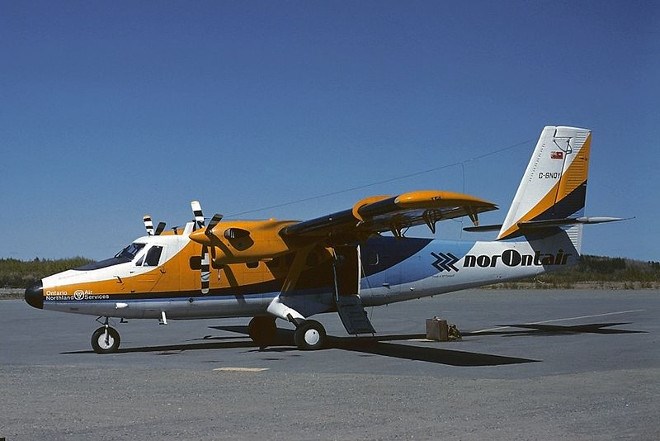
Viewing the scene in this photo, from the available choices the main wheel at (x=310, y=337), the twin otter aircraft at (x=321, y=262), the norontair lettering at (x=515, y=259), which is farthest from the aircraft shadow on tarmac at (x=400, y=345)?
the norontair lettering at (x=515, y=259)

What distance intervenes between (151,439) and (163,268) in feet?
39.1

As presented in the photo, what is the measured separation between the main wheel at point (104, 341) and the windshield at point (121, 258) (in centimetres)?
157

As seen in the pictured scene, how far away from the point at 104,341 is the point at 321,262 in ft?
19.5

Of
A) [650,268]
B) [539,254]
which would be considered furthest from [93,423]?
[650,268]

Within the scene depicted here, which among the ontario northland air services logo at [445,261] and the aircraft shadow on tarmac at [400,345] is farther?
the ontario northland air services logo at [445,261]

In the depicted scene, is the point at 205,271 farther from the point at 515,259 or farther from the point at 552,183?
the point at 552,183

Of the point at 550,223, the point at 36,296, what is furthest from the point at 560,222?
the point at 36,296

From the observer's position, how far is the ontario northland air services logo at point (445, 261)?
23469 millimetres

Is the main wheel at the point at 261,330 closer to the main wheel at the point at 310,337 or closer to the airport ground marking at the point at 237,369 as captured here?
the main wheel at the point at 310,337

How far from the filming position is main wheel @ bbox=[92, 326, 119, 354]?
20125 millimetres

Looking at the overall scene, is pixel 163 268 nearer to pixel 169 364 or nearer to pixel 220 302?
pixel 220 302

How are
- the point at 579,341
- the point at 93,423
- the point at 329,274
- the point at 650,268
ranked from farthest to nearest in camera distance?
the point at 650,268, the point at 329,274, the point at 579,341, the point at 93,423

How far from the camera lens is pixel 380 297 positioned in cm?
2311

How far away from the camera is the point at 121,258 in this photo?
20.9 m
